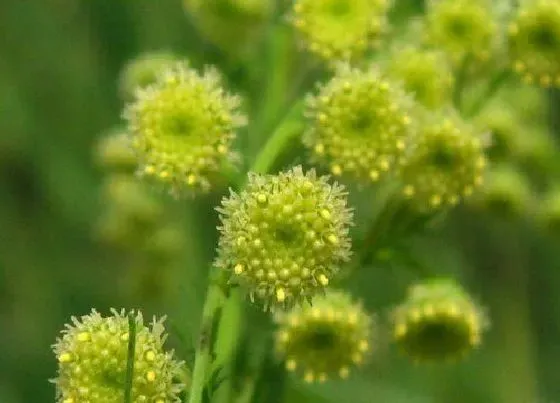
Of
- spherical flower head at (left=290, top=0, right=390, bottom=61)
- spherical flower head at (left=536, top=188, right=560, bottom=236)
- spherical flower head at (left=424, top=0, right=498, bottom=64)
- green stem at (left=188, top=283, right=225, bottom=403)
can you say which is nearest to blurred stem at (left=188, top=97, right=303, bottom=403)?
green stem at (left=188, top=283, right=225, bottom=403)

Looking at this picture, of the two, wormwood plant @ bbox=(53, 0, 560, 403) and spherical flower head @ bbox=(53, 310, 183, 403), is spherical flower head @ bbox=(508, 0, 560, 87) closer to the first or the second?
wormwood plant @ bbox=(53, 0, 560, 403)

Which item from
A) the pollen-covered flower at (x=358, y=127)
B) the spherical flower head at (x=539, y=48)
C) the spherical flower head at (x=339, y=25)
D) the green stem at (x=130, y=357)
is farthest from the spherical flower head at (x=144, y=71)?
the green stem at (x=130, y=357)

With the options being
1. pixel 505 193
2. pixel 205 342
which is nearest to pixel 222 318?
pixel 205 342

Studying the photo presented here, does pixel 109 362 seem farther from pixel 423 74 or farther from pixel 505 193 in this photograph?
pixel 505 193

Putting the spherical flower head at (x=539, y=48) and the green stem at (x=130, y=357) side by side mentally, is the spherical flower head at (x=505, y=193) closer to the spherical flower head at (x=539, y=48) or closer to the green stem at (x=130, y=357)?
the spherical flower head at (x=539, y=48)

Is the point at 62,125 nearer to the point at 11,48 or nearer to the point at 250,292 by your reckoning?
the point at 11,48

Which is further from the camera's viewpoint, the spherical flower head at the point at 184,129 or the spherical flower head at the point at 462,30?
the spherical flower head at the point at 462,30
